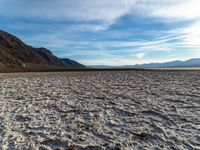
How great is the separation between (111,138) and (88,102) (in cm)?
407

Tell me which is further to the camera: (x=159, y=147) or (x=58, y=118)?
(x=58, y=118)

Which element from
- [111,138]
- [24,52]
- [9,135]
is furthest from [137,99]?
[24,52]

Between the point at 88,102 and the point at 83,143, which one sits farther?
the point at 88,102

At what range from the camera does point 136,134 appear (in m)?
5.66

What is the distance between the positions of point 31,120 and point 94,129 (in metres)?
1.95

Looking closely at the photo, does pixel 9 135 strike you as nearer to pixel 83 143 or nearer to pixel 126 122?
pixel 83 143

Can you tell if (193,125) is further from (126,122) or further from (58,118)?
(58,118)

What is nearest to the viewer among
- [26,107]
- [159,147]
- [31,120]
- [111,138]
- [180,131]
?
[159,147]

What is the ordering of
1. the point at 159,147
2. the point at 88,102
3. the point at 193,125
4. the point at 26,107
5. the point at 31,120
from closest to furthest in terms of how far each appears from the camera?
the point at 159,147 → the point at 193,125 → the point at 31,120 → the point at 26,107 → the point at 88,102

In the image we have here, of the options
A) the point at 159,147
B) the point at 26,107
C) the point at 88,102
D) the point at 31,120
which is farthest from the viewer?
the point at 88,102

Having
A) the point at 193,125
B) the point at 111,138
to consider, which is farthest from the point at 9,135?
the point at 193,125

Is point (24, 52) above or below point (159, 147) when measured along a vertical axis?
above

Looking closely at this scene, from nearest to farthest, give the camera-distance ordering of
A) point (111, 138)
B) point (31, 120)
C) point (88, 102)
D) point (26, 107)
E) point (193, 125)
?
1. point (111, 138)
2. point (193, 125)
3. point (31, 120)
4. point (26, 107)
5. point (88, 102)

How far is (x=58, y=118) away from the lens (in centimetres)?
700
